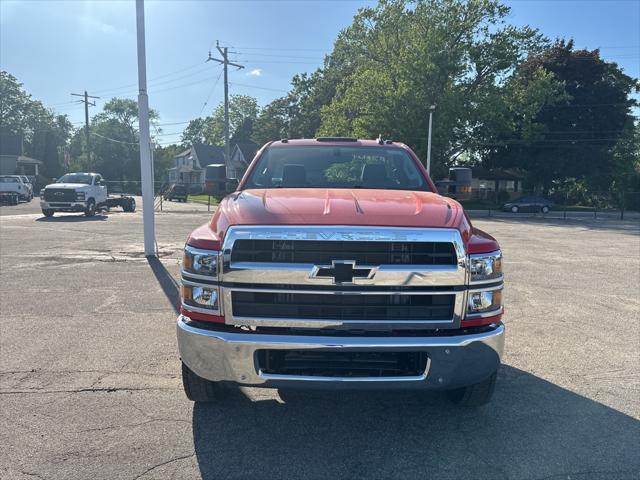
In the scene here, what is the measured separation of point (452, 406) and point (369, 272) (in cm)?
152

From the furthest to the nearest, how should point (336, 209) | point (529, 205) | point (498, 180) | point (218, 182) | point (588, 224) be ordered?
point (498, 180)
point (529, 205)
point (588, 224)
point (218, 182)
point (336, 209)

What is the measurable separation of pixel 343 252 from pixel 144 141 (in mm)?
9131

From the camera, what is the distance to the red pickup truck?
2.79m

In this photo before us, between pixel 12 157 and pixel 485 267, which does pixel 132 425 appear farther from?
pixel 12 157

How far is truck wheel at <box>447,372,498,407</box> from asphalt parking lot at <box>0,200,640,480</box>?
0.11 meters

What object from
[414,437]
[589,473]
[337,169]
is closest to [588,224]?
[337,169]

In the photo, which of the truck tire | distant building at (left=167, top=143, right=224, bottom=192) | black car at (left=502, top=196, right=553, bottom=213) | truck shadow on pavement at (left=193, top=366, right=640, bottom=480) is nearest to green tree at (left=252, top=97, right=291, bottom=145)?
distant building at (left=167, top=143, right=224, bottom=192)

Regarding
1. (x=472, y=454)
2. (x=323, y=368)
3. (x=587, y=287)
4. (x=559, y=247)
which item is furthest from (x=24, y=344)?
(x=559, y=247)

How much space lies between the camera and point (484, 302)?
2975mm

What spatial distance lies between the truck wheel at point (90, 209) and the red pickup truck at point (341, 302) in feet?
68.3

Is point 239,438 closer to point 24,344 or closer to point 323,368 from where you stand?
point 323,368

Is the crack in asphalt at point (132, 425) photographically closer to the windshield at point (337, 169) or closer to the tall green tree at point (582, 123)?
the windshield at point (337, 169)

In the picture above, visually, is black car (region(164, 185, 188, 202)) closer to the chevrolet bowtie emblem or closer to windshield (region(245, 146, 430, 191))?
windshield (region(245, 146, 430, 191))

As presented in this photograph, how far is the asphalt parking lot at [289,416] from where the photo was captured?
9.36ft
